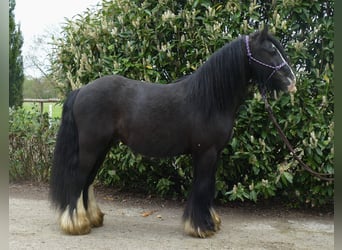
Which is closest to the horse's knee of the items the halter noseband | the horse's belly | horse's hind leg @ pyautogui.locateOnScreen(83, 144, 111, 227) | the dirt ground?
horse's hind leg @ pyautogui.locateOnScreen(83, 144, 111, 227)

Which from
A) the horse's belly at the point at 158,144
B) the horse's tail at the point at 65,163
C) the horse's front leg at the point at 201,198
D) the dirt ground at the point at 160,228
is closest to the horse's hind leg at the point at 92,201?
the dirt ground at the point at 160,228

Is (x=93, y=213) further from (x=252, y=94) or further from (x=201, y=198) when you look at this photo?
(x=252, y=94)

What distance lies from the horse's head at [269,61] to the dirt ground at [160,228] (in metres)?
1.72

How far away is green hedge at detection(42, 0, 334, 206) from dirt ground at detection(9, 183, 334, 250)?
1.00 feet

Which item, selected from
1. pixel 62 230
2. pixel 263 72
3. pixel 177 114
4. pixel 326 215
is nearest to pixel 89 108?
pixel 177 114

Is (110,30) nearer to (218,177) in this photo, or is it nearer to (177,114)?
(177,114)

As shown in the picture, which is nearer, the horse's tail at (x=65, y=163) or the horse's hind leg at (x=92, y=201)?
the horse's tail at (x=65, y=163)

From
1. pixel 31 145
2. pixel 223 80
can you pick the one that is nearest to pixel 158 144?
pixel 223 80

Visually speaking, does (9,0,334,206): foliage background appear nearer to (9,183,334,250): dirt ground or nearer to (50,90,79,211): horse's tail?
(9,183,334,250): dirt ground

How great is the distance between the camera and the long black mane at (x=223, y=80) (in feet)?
12.9

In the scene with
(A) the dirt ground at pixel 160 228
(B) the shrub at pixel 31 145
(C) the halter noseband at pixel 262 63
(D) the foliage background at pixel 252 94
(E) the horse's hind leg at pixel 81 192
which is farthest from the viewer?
(B) the shrub at pixel 31 145

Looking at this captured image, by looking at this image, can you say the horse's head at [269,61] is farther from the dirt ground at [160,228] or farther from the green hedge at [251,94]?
the dirt ground at [160,228]

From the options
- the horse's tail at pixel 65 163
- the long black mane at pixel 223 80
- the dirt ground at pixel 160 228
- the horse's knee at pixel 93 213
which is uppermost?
the long black mane at pixel 223 80

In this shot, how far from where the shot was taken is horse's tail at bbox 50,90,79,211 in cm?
409
